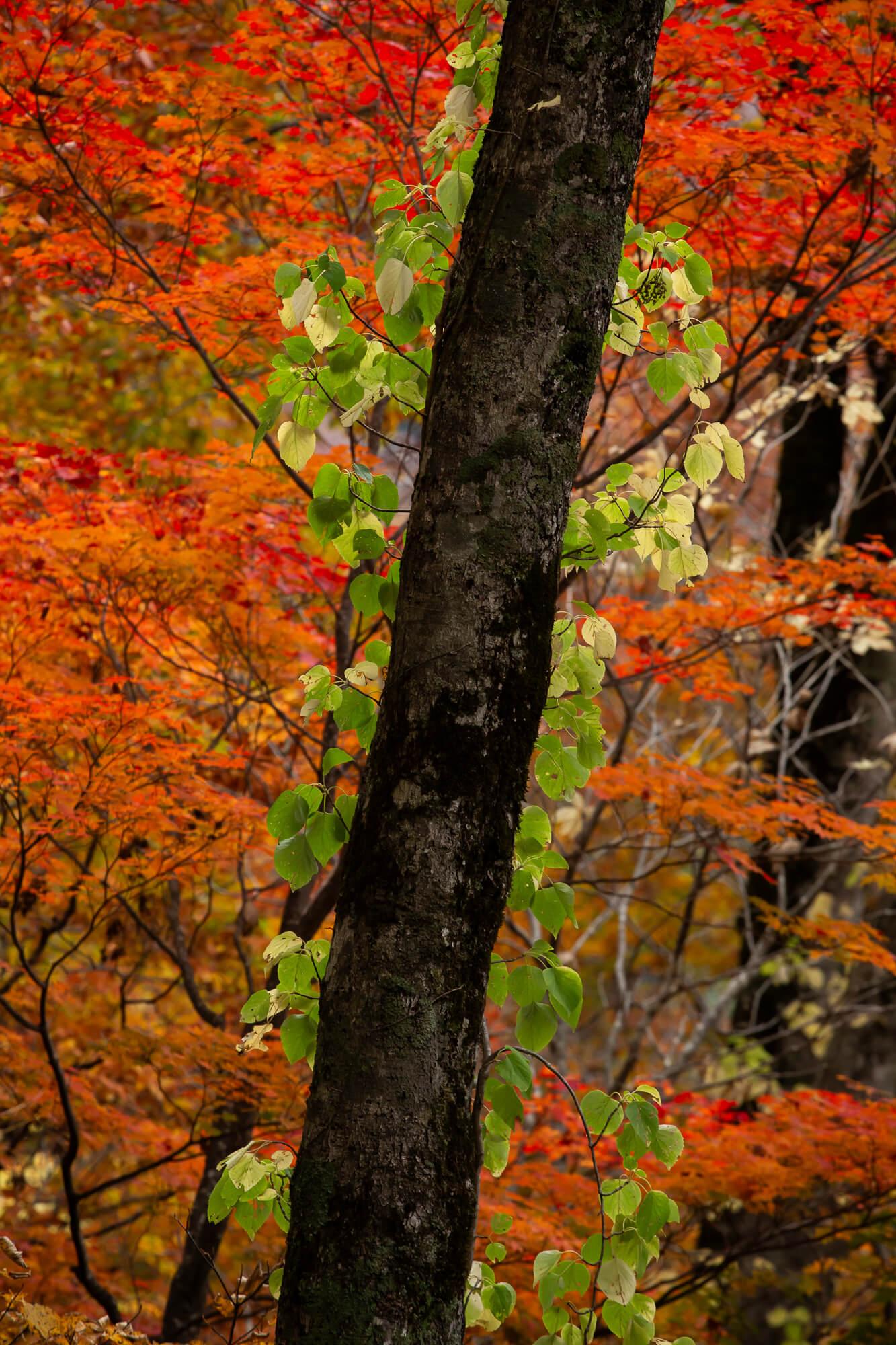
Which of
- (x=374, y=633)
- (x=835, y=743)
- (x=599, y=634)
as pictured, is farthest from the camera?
(x=835, y=743)

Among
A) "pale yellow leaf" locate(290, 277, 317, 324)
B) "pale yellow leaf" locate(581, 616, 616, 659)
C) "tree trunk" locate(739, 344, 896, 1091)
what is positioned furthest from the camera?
"tree trunk" locate(739, 344, 896, 1091)

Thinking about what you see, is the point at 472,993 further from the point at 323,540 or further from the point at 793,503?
the point at 793,503

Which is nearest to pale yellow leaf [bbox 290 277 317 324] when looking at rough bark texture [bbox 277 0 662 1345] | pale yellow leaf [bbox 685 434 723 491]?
rough bark texture [bbox 277 0 662 1345]

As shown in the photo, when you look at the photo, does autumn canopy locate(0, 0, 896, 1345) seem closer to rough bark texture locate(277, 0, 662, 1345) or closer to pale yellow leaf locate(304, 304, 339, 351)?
pale yellow leaf locate(304, 304, 339, 351)

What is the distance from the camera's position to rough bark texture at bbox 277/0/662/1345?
138 cm

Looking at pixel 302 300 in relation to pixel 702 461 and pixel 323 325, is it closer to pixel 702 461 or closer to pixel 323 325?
pixel 323 325

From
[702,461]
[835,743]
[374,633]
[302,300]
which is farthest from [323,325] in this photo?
[835,743]

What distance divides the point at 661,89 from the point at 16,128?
276cm

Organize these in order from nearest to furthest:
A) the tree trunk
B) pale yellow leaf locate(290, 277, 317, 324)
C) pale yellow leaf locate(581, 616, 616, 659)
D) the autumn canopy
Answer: pale yellow leaf locate(290, 277, 317, 324) < the autumn canopy < pale yellow leaf locate(581, 616, 616, 659) < the tree trunk

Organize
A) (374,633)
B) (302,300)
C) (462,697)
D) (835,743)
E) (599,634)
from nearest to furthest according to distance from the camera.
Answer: (462,697) < (302,300) < (599,634) < (374,633) < (835,743)

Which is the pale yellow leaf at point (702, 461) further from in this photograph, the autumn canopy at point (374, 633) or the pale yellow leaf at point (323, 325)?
the pale yellow leaf at point (323, 325)

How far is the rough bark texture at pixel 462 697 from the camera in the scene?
1.38 m

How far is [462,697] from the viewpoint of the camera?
4.95ft

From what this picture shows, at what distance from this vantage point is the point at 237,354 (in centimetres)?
492
